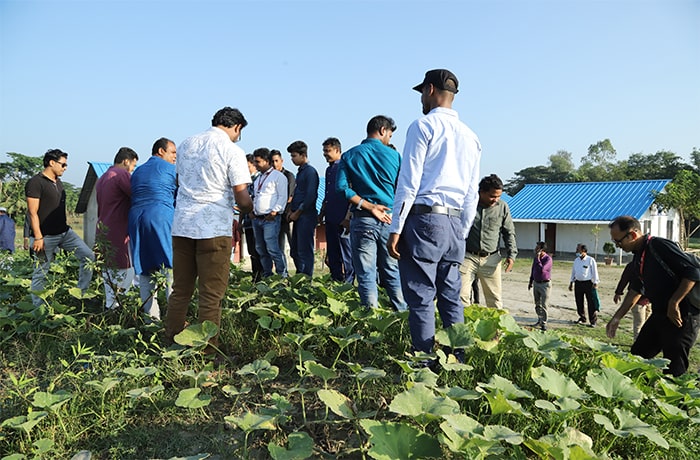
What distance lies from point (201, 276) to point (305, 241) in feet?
7.91

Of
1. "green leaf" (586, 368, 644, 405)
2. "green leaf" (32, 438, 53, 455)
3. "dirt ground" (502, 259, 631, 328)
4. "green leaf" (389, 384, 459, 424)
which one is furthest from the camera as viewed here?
"dirt ground" (502, 259, 631, 328)

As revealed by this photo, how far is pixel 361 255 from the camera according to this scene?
13.2 feet

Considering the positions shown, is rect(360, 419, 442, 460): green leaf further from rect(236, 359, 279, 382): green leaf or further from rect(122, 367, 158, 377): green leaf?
rect(122, 367, 158, 377): green leaf

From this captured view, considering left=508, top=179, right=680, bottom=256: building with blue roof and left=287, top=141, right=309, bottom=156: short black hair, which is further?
left=508, top=179, right=680, bottom=256: building with blue roof

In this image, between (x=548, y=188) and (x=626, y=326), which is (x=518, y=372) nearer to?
(x=626, y=326)

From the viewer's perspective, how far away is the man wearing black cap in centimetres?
284

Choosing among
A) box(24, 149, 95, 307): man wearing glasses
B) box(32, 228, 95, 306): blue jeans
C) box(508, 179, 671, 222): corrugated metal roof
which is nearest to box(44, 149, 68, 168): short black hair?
box(24, 149, 95, 307): man wearing glasses

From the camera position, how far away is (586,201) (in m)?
27.7

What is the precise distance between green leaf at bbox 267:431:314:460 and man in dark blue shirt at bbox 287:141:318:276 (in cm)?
357

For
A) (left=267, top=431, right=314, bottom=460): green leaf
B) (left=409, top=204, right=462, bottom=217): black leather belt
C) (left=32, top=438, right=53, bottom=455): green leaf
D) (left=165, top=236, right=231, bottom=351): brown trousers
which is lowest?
(left=32, top=438, right=53, bottom=455): green leaf

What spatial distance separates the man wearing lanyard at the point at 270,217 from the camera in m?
5.82

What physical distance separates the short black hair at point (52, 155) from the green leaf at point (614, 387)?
528 centimetres

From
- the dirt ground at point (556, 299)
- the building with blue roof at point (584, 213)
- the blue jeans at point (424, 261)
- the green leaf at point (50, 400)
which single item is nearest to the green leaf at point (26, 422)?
the green leaf at point (50, 400)

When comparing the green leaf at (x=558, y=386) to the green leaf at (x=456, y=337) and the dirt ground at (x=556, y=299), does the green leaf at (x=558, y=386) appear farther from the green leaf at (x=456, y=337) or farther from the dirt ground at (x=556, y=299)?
the dirt ground at (x=556, y=299)
